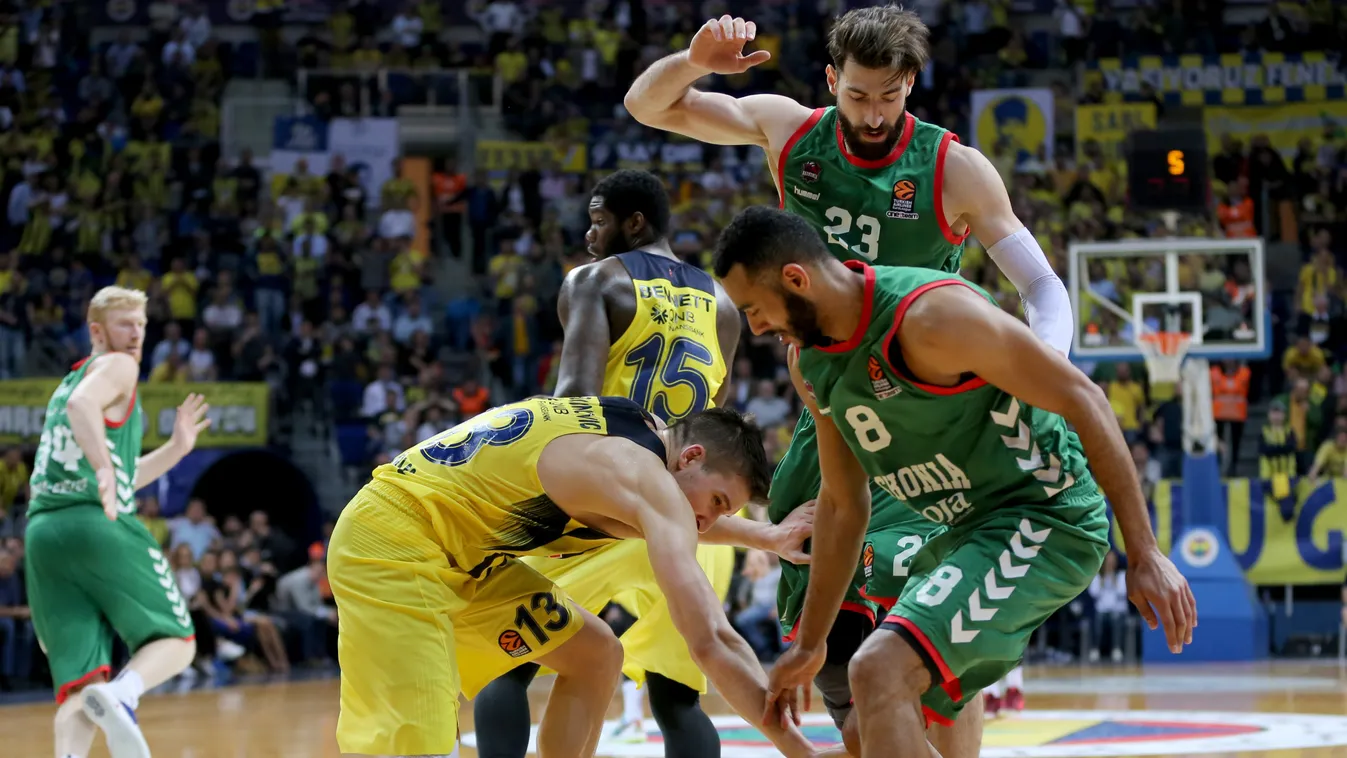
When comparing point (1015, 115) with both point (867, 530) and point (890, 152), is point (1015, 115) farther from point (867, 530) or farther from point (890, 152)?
point (867, 530)

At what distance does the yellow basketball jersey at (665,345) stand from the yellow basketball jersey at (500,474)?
1.02 meters

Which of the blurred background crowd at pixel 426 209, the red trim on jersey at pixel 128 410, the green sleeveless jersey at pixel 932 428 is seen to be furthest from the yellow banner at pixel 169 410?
the green sleeveless jersey at pixel 932 428

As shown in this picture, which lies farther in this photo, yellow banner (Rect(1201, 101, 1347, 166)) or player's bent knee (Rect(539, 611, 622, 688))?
yellow banner (Rect(1201, 101, 1347, 166))

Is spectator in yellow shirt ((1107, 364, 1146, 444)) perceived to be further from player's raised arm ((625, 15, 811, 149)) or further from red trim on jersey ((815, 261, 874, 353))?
red trim on jersey ((815, 261, 874, 353))

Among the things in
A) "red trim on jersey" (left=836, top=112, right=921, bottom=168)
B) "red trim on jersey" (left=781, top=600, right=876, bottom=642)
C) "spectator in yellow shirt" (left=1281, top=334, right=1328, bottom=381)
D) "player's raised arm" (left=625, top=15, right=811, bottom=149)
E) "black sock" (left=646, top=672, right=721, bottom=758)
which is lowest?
"spectator in yellow shirt" (left=1281, top=334, right=1328, bottom=381)

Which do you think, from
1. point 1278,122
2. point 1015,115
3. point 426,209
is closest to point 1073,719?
point 1015,115

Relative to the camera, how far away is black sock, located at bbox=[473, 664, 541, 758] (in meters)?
5.02

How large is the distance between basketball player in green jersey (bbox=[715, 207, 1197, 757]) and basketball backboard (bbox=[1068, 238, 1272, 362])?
1121 cm

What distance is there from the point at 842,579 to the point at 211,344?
14.8 m

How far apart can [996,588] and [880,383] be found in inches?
22.7

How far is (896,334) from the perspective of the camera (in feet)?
12.7

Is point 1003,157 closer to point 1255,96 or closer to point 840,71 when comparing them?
point 1255,96

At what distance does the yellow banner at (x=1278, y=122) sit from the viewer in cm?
2055

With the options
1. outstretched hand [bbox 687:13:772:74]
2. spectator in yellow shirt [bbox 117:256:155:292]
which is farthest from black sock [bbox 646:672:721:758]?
spectator in yellow shirt [bbox 117:256:155:292]
